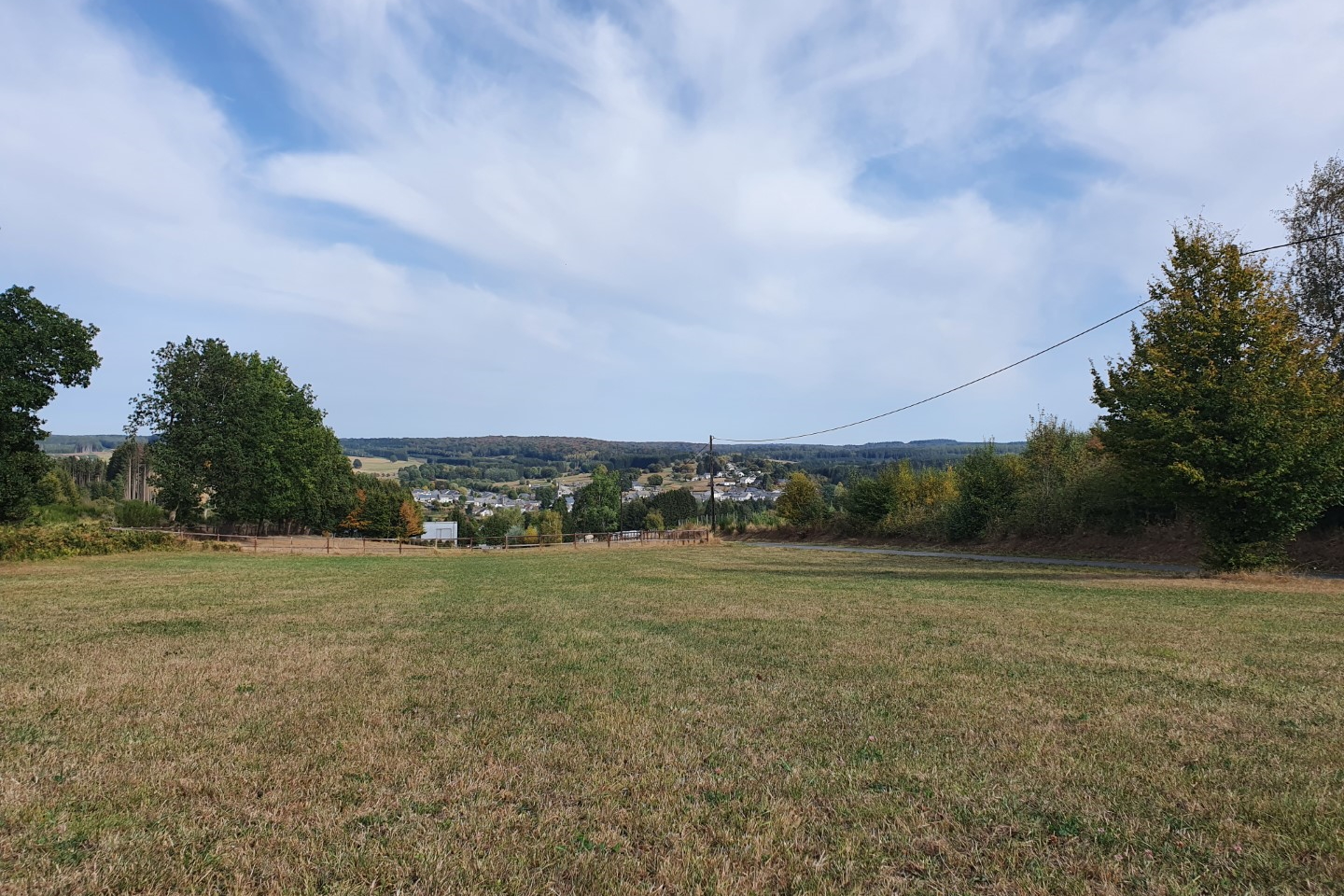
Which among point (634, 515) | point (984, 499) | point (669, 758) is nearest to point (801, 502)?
point (984, 499)

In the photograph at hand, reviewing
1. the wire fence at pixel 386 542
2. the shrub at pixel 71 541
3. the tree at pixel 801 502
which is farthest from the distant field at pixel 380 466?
the shrub at pixel 71 541

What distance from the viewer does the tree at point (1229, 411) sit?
1902 centimetres

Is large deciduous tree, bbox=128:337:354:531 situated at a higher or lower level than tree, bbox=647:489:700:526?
higher

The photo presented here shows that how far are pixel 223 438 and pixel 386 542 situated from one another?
1183 cm

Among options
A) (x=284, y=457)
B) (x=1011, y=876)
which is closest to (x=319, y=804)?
(x=1011, y=876)

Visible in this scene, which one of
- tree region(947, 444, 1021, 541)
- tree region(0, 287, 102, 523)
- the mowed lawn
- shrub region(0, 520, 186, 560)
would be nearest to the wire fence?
shrub region(0, 520, 186, 560)

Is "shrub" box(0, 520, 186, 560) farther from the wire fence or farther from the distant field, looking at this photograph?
the distant field

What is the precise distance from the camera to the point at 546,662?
8.51 meters

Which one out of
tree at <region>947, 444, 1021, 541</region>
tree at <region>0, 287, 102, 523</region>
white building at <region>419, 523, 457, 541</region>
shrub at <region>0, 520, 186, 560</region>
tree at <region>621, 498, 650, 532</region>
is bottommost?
white building at <region>419, 523, 457, 541</region>

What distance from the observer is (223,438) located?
45.0 m

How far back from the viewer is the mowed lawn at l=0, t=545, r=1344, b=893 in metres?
3.51

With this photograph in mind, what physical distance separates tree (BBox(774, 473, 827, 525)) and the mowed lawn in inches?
1984

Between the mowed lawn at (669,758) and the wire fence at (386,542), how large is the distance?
2919 centimetres

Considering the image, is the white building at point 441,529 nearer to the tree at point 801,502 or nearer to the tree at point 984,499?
the tree at point 801,502
